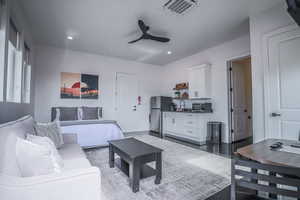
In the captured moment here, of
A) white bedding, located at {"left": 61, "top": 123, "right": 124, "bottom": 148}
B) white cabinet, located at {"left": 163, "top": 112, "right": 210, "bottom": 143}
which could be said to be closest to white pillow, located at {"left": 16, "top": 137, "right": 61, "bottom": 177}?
white bedding, located at {"left": 61, "top": 123, "right": 124, "bottom": 148}

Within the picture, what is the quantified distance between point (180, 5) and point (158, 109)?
3.86 metres

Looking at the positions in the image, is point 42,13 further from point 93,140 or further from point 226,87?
point 226,87

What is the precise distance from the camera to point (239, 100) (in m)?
4.47

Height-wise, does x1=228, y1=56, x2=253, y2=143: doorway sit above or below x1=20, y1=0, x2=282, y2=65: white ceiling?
below

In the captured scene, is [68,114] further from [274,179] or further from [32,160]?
[274,179]

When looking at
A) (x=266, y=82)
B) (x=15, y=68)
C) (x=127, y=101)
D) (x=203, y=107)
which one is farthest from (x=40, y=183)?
(x=127, y=101)

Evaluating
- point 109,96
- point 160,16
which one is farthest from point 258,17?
point 109,96

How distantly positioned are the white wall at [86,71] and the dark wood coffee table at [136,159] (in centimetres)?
316

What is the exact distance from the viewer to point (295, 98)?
2.42 metres

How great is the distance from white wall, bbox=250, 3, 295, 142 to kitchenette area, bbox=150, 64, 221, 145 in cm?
157

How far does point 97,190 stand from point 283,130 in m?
3.00

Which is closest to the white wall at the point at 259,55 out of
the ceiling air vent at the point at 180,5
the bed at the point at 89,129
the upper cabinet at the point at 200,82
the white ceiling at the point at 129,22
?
the white ceiling at the point at 129,22

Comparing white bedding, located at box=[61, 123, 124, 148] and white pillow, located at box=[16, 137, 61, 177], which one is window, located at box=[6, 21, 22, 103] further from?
white pillow, located at box=[16, 137, 61, 177]

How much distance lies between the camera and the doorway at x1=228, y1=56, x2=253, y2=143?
4283mm
